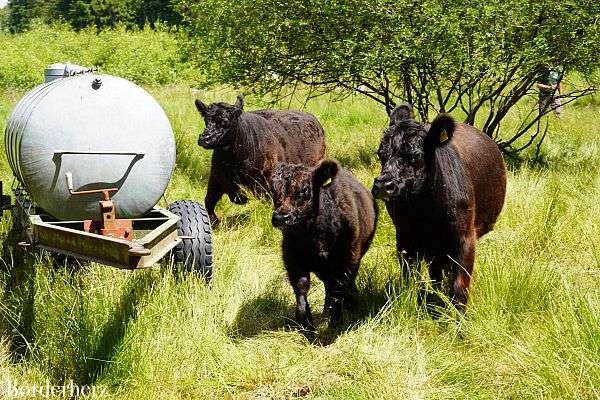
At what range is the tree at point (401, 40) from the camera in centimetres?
953

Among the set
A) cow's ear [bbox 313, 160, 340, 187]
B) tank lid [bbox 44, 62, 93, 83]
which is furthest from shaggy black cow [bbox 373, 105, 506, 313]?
tank lid [bbox 44, 62, 93, 83]

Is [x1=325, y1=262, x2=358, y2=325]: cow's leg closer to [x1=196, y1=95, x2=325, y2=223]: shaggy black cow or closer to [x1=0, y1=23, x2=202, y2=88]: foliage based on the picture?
[x1=196, y1=95, x2=325, y2=223]: shaggy black cow

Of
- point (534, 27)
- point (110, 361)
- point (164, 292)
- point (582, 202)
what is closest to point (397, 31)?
point (534, 27)

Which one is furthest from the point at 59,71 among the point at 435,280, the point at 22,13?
the point at 22,13

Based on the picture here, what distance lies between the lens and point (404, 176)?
4984mm

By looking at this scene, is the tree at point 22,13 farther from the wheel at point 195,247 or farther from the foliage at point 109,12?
the wheel at point 195,247

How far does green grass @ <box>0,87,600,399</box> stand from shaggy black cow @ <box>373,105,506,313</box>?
0.24 meters

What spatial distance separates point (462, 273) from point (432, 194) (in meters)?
0.64

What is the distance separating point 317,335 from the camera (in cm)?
532

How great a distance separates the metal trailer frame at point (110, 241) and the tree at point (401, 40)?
4.98 m

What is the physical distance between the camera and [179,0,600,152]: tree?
953cm

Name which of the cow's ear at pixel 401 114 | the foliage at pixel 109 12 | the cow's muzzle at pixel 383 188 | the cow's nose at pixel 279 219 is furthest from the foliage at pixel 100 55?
the foliage at pixel 109 12

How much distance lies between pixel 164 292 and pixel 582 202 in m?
4.88

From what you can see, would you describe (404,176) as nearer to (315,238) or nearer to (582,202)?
(315,238)
